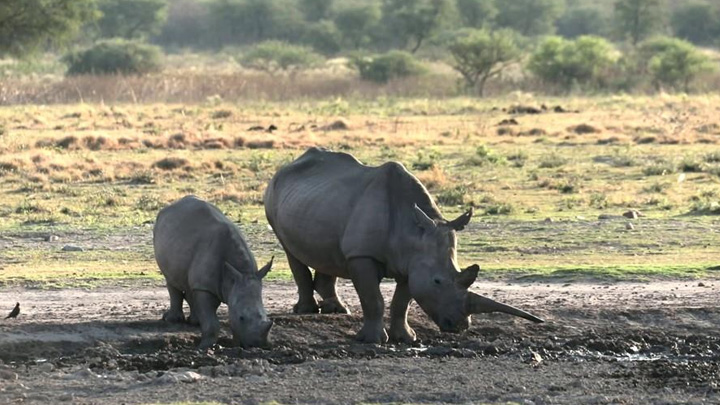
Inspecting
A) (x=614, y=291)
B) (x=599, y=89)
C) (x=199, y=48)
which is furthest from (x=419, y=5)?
(x=614, y=291)

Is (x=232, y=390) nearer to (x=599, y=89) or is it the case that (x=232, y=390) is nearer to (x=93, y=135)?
(x=93, y=135)

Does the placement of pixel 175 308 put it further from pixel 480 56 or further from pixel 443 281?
pixel 480 56

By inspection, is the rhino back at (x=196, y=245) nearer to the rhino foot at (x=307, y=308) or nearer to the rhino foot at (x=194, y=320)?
the rhino foot at (x=194, y=320)

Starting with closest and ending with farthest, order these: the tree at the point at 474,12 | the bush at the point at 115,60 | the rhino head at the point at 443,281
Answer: the rhino head at the point at 443,281 < the bush at the point at 115,60 < the tree at the point at 474,12

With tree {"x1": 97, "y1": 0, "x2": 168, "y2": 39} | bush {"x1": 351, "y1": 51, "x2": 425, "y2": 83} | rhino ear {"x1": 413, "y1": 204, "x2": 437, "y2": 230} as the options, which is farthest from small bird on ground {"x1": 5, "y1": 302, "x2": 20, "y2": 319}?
tree {"x1": 97, "y1": 0, "x2": 168, "y2": 39}

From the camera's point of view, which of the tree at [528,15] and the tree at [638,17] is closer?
the tree at [638,17]

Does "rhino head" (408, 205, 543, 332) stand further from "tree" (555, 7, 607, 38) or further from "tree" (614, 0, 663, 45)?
"tree" (555, 7, 607, 38)

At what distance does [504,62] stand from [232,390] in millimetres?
44528

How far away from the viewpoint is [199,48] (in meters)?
89.2

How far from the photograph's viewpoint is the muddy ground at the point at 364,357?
9.02 meters

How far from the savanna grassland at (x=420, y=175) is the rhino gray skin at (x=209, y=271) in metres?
2.50

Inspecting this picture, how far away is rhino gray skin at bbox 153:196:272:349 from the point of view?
401 inches

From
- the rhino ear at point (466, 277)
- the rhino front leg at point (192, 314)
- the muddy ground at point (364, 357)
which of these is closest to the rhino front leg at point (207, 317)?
the muddy ground at point (364, 357)

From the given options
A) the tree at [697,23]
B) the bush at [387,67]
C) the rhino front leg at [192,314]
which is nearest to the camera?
the rhino front leg at [192,314]
